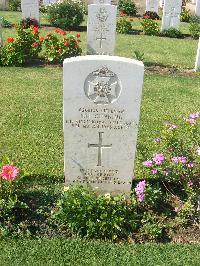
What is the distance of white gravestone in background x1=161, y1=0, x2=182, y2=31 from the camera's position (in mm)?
16297

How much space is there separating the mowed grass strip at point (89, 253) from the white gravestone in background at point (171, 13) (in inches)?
538

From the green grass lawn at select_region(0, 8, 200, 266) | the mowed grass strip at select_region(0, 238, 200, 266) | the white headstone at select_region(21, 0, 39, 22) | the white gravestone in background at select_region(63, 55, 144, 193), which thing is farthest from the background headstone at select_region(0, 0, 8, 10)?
the mowed grass strip at select_region(0, 238, 200, 266)

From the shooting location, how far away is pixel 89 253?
4156 mm

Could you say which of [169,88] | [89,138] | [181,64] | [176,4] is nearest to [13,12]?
[176,4]

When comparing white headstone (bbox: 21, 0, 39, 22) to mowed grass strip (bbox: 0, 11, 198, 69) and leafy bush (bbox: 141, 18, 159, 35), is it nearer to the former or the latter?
mowed grass strip (bbox: 0, 11, 198, 69)

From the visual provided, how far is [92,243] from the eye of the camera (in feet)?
14.1

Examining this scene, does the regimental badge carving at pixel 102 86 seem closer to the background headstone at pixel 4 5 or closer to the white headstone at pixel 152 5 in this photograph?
the white headstone at pixel 152 5

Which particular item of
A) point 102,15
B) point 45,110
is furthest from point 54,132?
point 102,15

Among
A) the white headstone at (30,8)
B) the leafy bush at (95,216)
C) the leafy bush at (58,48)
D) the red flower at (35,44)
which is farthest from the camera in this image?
the white headstone at (30,8)

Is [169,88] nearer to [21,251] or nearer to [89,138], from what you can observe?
[89,138]

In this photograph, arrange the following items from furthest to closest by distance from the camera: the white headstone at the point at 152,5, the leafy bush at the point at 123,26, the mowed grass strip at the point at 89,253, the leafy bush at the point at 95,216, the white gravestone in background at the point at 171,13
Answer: the white headstone at the point at 152,5, the leafy bush at the point at 123,26, the white gravestone in background at the point at 171,13, the leafy bush at the point at 95,216, the mowed grass strip at the point at 89,253

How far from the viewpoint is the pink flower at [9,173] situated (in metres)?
4.36

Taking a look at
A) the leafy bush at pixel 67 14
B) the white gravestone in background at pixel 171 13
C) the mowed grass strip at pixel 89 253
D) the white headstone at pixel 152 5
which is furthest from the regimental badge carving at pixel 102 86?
the white headstone at pixel 152 5

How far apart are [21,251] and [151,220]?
1.43 m
